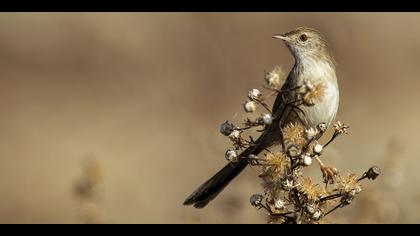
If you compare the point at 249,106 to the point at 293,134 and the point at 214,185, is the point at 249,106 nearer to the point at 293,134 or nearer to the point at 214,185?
the point at 293,134

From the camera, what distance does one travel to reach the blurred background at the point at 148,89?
11727 mm

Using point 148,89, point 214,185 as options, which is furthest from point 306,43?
point 148,89

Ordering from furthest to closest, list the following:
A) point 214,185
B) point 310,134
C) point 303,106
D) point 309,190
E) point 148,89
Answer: point 148,89 → point 303,106 → point 214,185 → point 310,134 → point 309,190

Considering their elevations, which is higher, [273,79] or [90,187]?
[90,187]

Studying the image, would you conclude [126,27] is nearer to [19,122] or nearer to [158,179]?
[19,122]

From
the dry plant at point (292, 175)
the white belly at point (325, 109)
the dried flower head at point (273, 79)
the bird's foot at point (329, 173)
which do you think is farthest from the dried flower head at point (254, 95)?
the white belly at point (325, 109)

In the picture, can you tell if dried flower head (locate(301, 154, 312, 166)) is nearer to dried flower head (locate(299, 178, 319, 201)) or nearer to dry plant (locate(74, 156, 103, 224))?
dried flower head (locate(299, 178, 319, 201))

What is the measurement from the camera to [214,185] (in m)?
5.88

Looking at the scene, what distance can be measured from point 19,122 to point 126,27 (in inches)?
114

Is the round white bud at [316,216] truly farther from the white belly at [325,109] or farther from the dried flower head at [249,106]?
the white belly at [325,109]

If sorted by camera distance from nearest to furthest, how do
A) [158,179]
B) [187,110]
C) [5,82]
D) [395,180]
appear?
[395,180]
[158,179]
[187,110]
[5,82]

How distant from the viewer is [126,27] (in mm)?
15398

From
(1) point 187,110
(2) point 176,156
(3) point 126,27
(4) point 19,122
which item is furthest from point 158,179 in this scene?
(3) point 126,27

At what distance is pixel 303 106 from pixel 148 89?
8798mm
